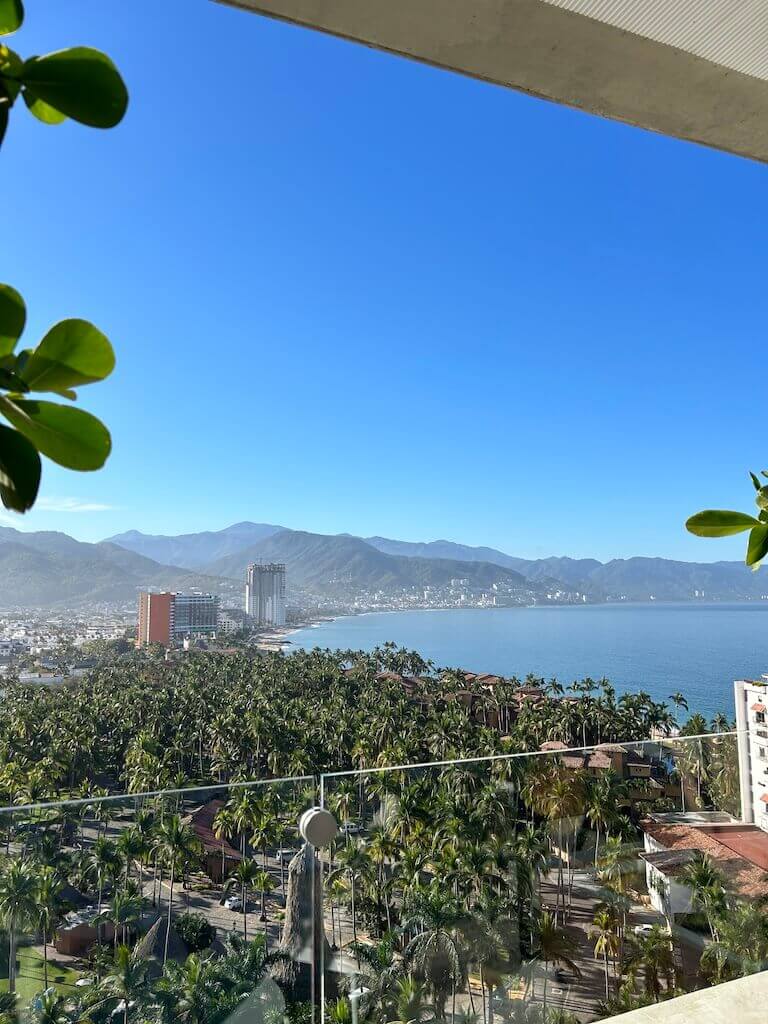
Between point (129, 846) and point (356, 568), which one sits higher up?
point (356, 568)

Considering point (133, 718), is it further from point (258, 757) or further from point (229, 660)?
point (229, 660)

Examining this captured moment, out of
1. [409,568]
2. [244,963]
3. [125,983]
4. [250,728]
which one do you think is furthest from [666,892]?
[409,568]

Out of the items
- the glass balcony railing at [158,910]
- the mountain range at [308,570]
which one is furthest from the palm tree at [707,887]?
the mountain range at [308,570]

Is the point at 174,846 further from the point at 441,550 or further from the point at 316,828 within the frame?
the point at 441,550

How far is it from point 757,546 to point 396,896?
1482 millimetres

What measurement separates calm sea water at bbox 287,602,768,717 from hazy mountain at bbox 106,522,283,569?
47572mm

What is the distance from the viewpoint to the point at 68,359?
278 millimetres

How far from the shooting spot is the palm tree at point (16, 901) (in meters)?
1.29

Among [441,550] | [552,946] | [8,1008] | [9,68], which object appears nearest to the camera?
[9,68]

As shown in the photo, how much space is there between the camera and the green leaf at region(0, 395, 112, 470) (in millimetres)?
273

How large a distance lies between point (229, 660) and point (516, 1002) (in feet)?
114

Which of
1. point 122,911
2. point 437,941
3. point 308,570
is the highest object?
point 308,570

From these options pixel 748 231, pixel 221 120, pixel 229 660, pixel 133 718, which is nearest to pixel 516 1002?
pixel 221 120

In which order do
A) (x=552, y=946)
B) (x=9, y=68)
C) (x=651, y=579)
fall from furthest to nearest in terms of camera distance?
(x=651, y=579), (x=552, y=946), (x=9, y=68)
